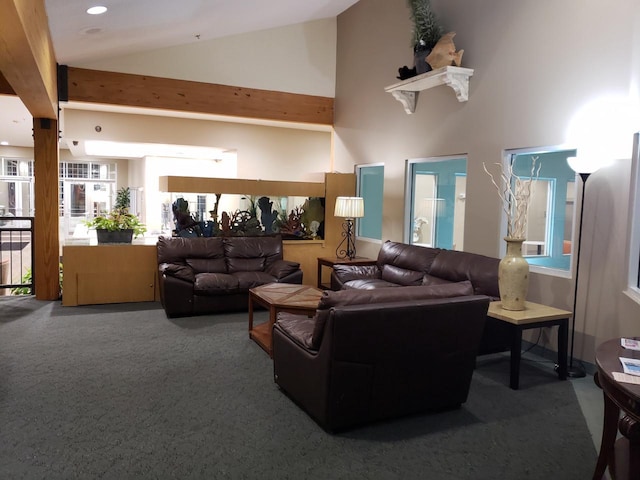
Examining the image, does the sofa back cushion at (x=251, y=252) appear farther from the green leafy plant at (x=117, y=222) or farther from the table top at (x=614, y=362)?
the table top at (x=614, y=362)

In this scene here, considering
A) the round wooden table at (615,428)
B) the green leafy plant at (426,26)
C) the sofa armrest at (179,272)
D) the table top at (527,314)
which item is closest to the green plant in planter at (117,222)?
the sofa armrest at (179,272)

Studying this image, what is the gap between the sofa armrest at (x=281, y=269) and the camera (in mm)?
5707

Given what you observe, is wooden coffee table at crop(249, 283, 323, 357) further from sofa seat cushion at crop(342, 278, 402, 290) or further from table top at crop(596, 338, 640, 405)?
table top at crop(596, 338, 640, 405)

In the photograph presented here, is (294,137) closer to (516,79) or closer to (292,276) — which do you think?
(292,276)

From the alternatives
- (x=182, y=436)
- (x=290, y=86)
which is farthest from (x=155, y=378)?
(x=290, y=86)

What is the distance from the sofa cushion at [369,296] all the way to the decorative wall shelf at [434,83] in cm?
266

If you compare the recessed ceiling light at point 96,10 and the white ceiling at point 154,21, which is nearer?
the recessed ceiling light at point 96,10

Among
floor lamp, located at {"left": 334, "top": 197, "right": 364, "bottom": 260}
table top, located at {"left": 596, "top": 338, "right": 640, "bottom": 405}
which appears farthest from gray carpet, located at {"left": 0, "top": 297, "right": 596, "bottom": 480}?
floor lamp, located at {"left": 334, "top": 197, "right": 364, "bottom": 260}

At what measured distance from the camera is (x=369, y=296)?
2.67 m

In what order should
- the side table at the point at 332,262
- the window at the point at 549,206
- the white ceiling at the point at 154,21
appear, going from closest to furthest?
the window at the point at 549,206 → the white ceiling at the point at 154,21 → the side table at the point at 332,262

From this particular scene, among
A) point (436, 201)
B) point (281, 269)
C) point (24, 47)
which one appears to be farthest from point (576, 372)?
point (24, 47)

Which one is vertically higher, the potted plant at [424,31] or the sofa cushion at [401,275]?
the potted plant at [424,31]

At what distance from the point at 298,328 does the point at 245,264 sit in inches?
120

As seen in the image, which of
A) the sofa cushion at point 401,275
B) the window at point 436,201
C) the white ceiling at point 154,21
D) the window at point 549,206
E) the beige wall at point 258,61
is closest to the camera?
the window at point 549,206
